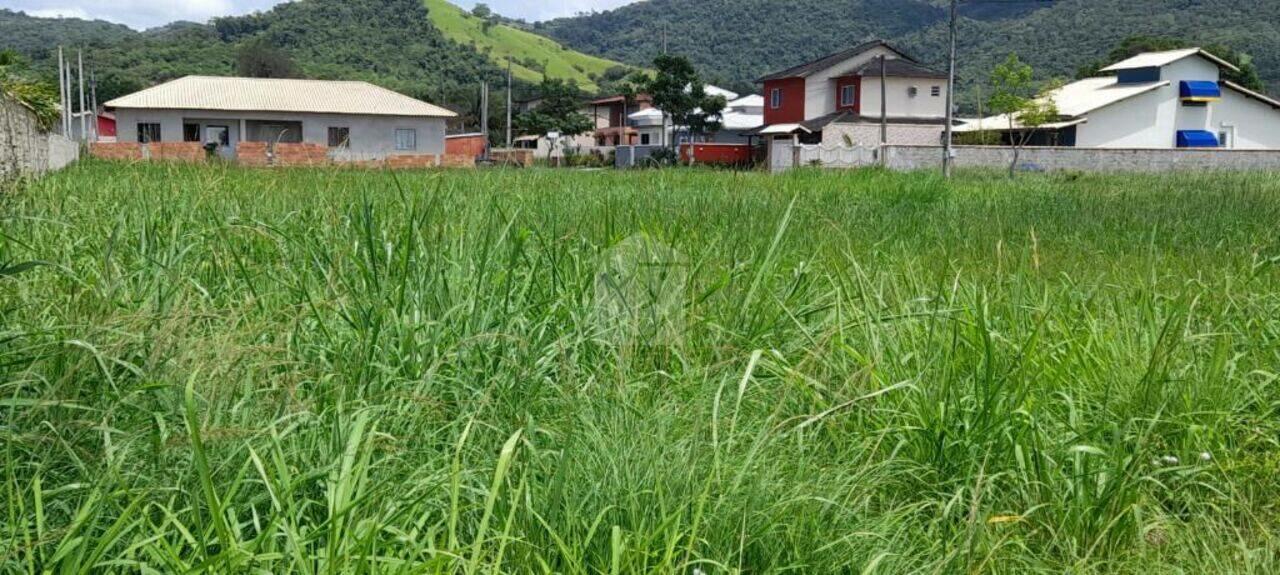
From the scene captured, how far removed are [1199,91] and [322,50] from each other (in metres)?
61.8

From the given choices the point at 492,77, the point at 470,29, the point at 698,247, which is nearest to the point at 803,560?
the point at 698,247

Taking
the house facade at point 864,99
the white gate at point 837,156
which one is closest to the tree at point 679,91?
the house facade at point 864,99

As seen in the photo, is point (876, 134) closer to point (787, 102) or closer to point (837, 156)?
point (787, 102)

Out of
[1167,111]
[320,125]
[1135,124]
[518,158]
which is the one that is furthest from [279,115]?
[1167,111]

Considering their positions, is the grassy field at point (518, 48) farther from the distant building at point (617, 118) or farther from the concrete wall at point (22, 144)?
the concrete wall at point (22, 144)

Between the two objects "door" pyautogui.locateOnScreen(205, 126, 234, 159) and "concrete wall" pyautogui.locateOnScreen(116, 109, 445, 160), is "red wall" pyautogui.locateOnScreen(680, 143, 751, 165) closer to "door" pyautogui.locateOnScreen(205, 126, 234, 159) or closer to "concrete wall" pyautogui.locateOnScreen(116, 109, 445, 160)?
"concrete wall" pyautogui.locateOnScreen(116, 109, 445, 160)

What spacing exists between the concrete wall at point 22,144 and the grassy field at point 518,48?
96.4 m

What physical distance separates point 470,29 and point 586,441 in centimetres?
13142

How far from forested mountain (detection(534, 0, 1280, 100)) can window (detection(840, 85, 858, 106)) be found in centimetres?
590

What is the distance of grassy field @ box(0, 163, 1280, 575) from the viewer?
8.14 ft

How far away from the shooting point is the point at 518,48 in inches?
4902

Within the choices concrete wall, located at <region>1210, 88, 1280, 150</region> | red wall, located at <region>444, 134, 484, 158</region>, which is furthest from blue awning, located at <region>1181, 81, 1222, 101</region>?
red wall, located at <region>444, 134, 484, 158</region>

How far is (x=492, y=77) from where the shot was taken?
92.4m

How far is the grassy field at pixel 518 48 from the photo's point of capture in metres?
117
